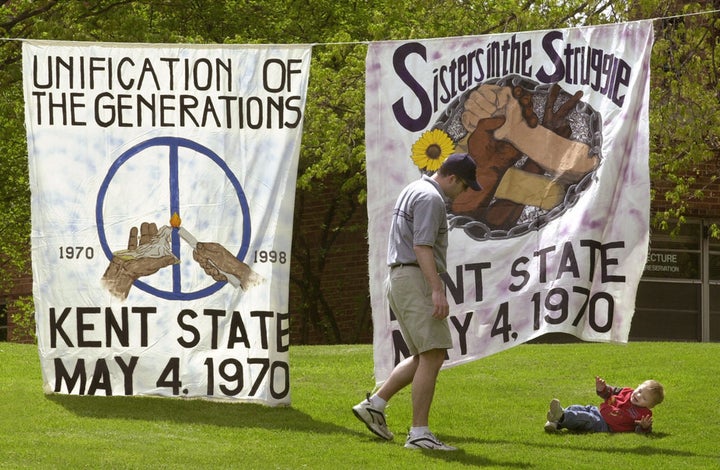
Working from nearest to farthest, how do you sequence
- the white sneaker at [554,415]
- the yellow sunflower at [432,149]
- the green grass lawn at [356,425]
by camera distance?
the green grass lawn at [356,425], the white sneaker at [554,415], the yellow sunflower at [432,149]

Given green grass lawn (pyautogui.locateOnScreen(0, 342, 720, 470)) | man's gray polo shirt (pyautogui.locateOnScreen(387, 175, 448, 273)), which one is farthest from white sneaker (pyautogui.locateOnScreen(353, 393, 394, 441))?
man's gray polo shirt (pyautogui.locateOnScreen(387, 175, 448, 273))

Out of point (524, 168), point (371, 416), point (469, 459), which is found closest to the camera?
point (469, 459)

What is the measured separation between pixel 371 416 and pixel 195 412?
1759 mm

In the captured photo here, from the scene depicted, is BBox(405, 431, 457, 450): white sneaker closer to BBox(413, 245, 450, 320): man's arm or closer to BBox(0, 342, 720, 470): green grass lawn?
BBox(0, 342, 720, 470): green grass lawn

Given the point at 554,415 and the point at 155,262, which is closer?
the point at 554,415

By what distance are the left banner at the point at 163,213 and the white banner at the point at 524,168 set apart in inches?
29.7

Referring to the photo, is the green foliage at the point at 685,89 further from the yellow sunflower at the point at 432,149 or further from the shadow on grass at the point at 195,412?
the shadow on grass at the point at 195,412

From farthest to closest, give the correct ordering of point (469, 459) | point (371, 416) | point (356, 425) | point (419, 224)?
point (356, 425), point (371, 416), point (419, 224), point (469, 459)

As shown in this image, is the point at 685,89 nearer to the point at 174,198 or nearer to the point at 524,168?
the point at 524,168

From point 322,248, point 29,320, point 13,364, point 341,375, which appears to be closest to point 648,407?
point 341,375

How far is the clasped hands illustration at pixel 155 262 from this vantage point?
32.8 ft

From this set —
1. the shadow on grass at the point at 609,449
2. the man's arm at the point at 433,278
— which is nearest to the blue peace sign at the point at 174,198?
the man's arm at the point at 433,278

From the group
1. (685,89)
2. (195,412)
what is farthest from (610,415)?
(685,89)

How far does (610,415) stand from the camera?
9375 mm
